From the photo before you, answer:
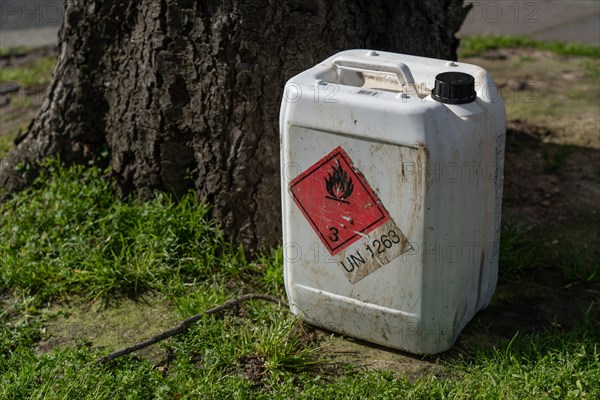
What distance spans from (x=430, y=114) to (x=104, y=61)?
1.69 m

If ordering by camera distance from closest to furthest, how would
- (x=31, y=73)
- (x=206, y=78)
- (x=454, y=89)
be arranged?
(x=454, y=89)
(x=206, y=78)
(x=31, y=73)

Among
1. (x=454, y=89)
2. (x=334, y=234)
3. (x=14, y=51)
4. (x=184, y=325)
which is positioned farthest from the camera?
(x=14, y=51)

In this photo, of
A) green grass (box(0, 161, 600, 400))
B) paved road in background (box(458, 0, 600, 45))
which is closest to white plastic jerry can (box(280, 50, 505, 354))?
green grass (box(0, 161, 600, 400))

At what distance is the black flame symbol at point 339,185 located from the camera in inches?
111

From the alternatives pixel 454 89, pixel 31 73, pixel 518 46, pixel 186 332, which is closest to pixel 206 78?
pixel 186 332

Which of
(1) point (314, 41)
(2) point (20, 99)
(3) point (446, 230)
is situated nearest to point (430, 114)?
(3) point (446, 230)

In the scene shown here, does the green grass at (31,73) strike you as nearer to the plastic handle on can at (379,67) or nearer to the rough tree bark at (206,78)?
the rough tree bark at (206,78)

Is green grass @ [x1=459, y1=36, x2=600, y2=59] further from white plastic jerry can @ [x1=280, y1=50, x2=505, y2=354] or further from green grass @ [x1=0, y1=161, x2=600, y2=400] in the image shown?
white plastic jerry can @ [x1=280, y1=50, x2=505, y2=354]

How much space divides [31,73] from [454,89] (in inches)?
149

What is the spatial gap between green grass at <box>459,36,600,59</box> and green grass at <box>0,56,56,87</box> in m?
2.69

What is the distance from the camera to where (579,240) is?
373 centimetres

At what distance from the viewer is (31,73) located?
18.8ft

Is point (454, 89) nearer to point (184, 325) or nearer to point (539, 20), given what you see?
point (184, 325)

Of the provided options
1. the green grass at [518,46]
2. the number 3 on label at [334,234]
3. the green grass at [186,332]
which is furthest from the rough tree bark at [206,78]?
the green grass at [518,46]
